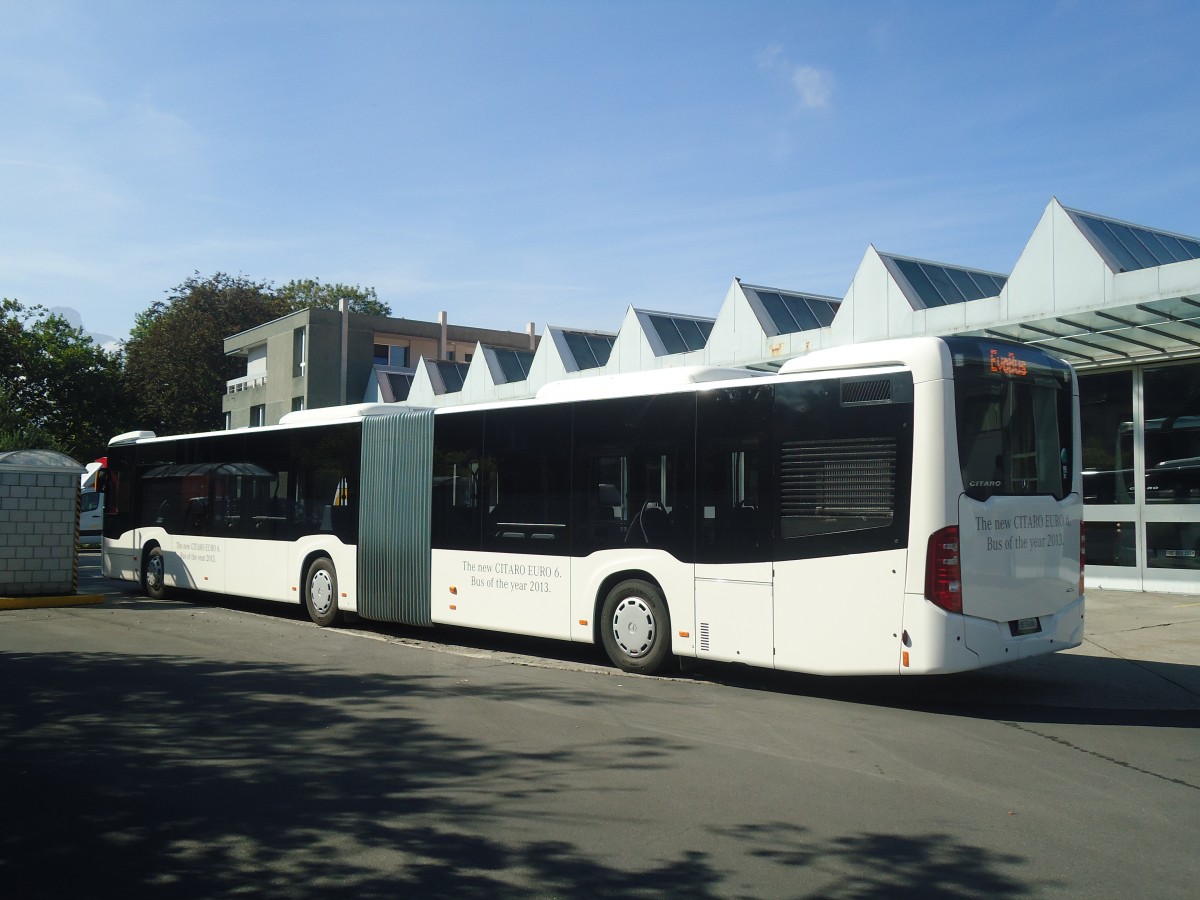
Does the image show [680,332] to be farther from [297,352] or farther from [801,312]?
[297,352]

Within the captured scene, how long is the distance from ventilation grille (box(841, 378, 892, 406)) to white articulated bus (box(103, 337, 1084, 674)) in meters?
0.01

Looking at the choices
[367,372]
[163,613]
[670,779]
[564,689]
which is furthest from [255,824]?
[367,372]

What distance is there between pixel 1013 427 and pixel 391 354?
164ft

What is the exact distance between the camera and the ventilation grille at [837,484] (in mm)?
8250

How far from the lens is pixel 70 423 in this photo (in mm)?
59000

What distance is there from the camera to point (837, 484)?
336 inches

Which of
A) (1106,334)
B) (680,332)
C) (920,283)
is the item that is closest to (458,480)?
(1106,334)

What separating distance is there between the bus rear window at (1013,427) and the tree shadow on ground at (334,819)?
3.41 metres

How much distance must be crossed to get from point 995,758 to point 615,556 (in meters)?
4.32

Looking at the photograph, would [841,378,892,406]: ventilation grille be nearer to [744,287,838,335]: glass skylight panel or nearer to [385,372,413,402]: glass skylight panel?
[744,287,838,335]: glass skylight panel

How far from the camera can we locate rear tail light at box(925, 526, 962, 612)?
7.94 meters

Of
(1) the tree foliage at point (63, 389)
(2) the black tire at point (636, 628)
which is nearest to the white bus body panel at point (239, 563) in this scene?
(2) the black tire at point (636, 628)

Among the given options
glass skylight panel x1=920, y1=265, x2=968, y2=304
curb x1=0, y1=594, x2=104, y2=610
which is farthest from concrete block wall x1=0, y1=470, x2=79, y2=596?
glass skylight panel x1=920, y1=265, x2=968, y2=304

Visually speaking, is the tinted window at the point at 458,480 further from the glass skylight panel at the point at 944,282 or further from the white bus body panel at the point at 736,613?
the glass skylight panel at the point at 944,282
